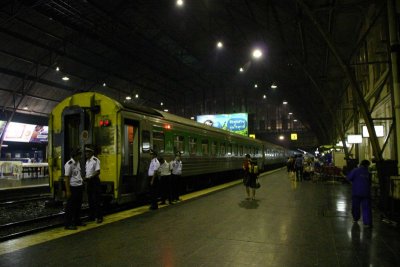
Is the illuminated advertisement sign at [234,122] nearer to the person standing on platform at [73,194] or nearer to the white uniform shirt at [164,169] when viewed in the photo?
the white uniform shirt at [164,169]

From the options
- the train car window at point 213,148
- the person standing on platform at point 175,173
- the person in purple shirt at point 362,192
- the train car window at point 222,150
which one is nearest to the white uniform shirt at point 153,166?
the person standing on platform at point 175,173

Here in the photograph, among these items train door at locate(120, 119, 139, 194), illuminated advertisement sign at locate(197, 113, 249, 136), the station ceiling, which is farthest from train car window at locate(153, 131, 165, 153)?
illuminated advertisement sign at locate(197, 113, 249, 136)

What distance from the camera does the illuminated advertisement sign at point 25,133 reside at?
3029cm

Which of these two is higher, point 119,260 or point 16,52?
point 16,52

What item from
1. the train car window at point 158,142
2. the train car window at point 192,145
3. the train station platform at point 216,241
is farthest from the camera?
the train car window at point 192,145

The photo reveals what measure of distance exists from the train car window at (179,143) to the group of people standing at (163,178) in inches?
45.9

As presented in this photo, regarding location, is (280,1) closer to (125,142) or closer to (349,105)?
(125,142)

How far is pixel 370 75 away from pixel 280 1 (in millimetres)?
6202

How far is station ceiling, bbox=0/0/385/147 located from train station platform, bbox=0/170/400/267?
6585 mm

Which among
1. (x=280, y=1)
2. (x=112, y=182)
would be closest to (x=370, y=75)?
(x=280, y=1)

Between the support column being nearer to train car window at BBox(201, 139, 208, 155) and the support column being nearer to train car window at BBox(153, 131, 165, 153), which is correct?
train car window at BBox(153, 131, 165, 153)

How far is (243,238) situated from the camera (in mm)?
6816

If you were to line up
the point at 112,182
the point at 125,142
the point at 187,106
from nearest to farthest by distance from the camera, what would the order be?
1. the point at 112,182
2. the point at 125,142
3. the point at 187,106

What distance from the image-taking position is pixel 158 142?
38.8 feet
